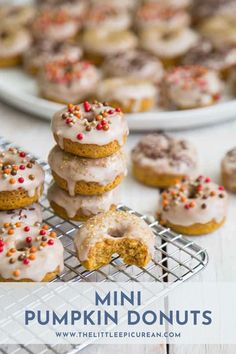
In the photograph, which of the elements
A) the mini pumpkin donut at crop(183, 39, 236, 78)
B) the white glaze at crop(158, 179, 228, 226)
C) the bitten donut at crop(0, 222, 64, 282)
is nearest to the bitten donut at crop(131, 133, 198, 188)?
the white glaze at crop(158, 179, 228, 226)

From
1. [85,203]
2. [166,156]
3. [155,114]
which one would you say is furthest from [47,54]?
[85,203]

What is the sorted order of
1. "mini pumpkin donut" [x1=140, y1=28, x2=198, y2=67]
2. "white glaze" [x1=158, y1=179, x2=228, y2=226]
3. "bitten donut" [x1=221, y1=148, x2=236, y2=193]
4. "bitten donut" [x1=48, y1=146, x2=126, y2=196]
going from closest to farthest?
"bitten donut" [x1=48, y1=146, x2=126, y2=196] → "white glaze" [x1=158, y1=179, x2=228, y2=226] → "bitten donut" [x1=221, y1=148, x2=236, y2=193] → "mini pumpkin donut" [x1=140, y1=28, x2=198, y2=67]

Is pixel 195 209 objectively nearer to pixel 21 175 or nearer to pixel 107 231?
pixel 107 231

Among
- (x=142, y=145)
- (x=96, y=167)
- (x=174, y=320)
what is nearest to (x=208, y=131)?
(x=142, y=145)

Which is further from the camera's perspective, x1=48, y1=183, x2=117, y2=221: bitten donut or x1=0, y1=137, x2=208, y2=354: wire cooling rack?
x1=48, y1=183, x2=117, y2=221: bitten donut

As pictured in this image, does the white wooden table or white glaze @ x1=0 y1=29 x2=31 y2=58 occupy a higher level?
white glaze @ x1=0 y1=29 x2=31 y2=58

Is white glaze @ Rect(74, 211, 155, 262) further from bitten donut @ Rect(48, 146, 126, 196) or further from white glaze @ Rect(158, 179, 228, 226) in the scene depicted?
white glaze @ Rect(158, 179, 228, 226)

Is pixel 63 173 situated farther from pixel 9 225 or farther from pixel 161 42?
pixel 161 42

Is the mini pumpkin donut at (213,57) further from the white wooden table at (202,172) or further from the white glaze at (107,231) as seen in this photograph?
the white glaze at (107,231)
